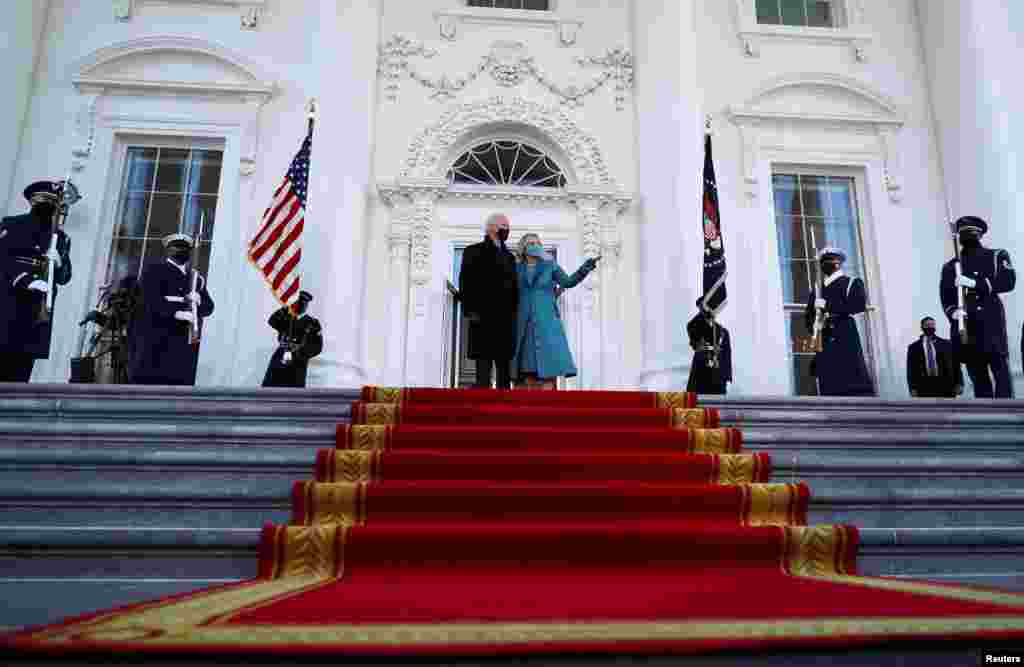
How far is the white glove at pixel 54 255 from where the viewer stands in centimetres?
566

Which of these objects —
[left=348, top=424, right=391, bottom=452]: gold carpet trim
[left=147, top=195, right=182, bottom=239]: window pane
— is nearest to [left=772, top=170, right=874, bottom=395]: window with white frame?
[left=348, top=424, right=391, bottom=452]: gold carpet trim

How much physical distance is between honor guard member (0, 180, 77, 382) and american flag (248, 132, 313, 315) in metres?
1.64

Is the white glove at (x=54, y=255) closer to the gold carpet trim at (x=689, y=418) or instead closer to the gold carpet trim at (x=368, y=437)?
the gold carpet trim at (x=368, y=437)

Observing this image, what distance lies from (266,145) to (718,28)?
20.5ft

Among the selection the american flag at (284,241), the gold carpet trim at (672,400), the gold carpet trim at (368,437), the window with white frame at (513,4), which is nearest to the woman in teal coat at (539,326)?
the gold carpet trim at (672,400)

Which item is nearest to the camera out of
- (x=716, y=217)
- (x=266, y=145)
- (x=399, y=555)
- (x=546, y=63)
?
(x=399, y=555)

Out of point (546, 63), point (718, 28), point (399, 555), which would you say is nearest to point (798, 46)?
point (718, 28)

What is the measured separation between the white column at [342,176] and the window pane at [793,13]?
5786mm

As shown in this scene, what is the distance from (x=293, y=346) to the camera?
22.6 ft

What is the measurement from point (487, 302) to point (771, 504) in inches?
128

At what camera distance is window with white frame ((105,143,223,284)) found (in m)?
8.38

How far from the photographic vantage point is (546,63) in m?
9.26

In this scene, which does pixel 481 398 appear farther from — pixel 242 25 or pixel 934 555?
pixel 242 25

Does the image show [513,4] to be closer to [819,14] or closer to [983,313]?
[819,14]
